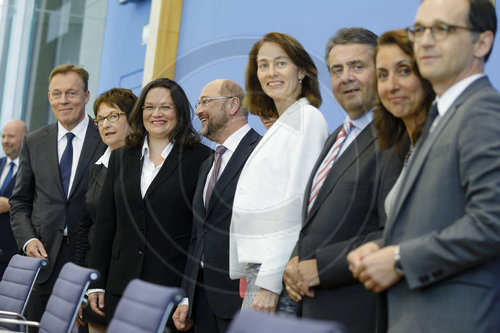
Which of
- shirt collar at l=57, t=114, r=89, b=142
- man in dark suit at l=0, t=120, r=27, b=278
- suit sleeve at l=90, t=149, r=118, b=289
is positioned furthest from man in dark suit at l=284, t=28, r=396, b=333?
man in dark suit at l=0, t=120, r=27, b=278

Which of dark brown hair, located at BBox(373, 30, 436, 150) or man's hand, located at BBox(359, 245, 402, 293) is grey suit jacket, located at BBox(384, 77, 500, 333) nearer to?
man's hand, located at BBox(359, 245, 402, 293)

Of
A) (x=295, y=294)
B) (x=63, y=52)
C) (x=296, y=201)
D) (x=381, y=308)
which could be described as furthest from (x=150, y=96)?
(x=63, y=52)

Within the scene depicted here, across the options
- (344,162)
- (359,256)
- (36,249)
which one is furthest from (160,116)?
(359,256)

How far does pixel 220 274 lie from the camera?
340 cm

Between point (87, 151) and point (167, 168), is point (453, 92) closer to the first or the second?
point (167, 168)

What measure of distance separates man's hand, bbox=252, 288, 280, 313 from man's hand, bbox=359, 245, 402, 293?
2.51 feet

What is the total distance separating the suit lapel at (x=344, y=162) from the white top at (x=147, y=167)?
1453 millimetres

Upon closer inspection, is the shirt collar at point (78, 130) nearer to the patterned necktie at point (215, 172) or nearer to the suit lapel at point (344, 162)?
Answer: the patterned necktie at point (215, 172)

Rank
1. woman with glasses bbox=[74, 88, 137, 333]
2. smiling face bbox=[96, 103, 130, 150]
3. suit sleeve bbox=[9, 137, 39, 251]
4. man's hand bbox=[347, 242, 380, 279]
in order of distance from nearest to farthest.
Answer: man's hand bbox=[347, 242, 380, 279] → woman with glasses bbox=[74, 88, 137, 333] → smiling face bbox=[96, 103, 130, 150] → suit sleeve bbox=[9, 137, 39, 251]

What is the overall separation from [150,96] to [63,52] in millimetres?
6341

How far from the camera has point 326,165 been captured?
2.78 metres

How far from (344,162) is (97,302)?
6.65ft

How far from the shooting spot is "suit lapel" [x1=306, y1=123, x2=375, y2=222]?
8.68ft

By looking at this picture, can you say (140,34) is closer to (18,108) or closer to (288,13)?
(288,13)
